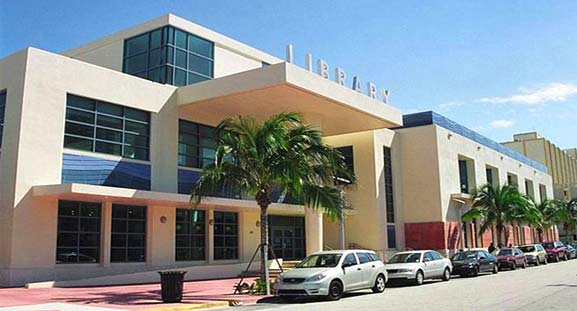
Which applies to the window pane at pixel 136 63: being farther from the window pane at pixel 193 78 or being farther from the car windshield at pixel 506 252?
the car windshield at pixel 506 252

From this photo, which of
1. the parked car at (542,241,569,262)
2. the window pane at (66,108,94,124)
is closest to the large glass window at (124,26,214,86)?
the window pane at (66,108,94,124)

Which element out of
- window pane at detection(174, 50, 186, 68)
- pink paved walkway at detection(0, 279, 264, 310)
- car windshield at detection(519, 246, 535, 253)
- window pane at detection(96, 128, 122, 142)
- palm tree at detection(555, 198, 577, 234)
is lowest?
pink paved walkway at detection(0, 279, 264, 310)

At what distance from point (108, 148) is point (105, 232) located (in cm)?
359

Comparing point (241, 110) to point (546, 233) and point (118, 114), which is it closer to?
point (118, 114)

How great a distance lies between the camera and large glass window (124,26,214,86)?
98.1ft

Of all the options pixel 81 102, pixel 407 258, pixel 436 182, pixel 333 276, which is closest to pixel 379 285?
pixel 333 276

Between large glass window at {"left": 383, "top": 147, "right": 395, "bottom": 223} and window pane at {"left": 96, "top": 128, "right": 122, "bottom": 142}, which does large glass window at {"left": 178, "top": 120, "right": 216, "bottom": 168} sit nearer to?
window pane at {"left": 96, "top": 128, "right": 122, "bottom": 142}

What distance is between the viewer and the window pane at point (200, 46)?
31438mm

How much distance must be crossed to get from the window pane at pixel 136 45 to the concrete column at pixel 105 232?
417 inches

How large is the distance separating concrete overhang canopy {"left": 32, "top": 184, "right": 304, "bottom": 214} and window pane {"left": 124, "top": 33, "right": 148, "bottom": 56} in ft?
32.4

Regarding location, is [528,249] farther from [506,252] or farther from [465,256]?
[465,256]

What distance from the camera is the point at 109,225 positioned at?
2417cm

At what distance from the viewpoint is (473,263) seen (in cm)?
2858

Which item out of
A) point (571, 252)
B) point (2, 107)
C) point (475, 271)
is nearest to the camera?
point (2, 107)
